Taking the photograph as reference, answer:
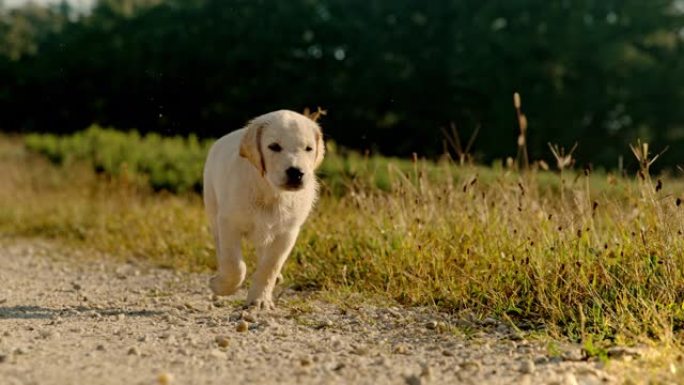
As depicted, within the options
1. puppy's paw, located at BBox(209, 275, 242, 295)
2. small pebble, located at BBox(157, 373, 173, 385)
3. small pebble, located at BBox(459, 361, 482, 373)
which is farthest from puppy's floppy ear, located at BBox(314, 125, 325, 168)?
small pebble, located at BBox(157, 373, 173, 385)

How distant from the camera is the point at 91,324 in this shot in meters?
5.50

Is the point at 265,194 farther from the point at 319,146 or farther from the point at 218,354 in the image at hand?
the point at 218,354

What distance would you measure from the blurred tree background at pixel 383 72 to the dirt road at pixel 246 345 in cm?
2317

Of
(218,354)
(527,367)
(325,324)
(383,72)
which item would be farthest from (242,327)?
(383,72)

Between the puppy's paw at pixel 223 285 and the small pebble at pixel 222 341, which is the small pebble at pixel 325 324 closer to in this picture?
the puppy's paw at pixel 223 285

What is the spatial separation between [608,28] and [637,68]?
1.90 m

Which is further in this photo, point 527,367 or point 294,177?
point 294,177

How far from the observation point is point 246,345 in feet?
15.8

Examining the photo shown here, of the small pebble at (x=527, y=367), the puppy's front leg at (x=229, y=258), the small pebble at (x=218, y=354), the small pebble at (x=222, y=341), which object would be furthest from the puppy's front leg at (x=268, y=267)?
the small pebble at (x=527, y=367)

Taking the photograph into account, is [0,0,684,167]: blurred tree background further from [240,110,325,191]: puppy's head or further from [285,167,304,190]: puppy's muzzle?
[285,167,304,190]: puppy's muzzle

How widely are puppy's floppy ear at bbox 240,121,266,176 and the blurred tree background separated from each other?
23528mm

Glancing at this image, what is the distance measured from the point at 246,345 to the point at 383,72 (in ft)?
93.9

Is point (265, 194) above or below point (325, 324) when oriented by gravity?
→ above

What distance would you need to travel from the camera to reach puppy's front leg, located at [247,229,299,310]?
5.90m
